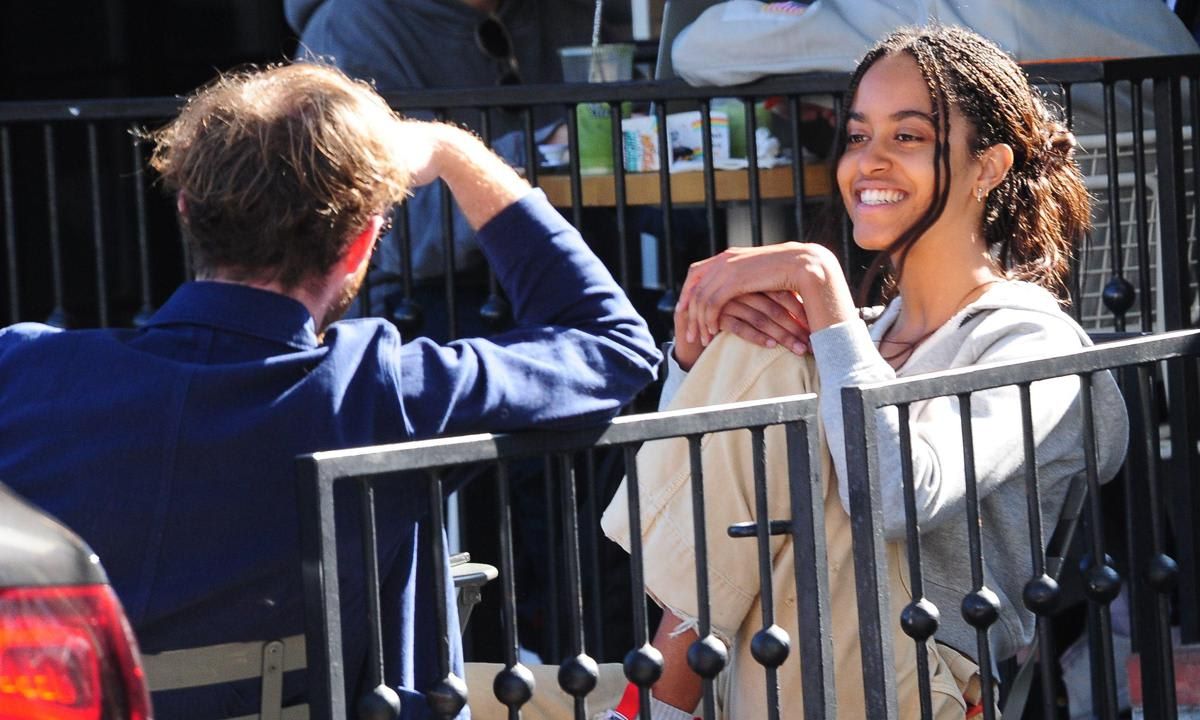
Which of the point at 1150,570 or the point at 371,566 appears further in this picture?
the point at 1150,570

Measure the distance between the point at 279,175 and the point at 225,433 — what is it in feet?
0.99

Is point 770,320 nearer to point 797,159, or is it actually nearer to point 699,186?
point 797,159

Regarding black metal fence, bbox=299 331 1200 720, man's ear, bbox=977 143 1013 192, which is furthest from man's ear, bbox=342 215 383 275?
man's ear, bbox=977 143 1013 192

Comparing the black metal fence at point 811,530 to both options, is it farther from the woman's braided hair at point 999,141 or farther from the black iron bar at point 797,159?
the black iron bar at point 797,159

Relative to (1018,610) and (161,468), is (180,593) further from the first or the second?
(1018,610)

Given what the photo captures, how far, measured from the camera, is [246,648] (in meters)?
2.04

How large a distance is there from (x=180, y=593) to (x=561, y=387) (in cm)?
51


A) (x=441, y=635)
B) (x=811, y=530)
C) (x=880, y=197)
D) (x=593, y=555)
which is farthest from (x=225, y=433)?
(x=593, y=555)

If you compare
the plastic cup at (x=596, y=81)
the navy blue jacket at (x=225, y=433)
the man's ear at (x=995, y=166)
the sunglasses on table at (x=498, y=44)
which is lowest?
the navy blue jacket at (x=225, y=433)

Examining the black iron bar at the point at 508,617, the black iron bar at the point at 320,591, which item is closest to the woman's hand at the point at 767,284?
the black iron bar at the point at 508,617

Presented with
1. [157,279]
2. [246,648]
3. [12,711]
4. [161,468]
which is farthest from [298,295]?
[157,279]

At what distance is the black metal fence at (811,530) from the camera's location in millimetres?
1962

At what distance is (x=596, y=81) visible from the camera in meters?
4.36

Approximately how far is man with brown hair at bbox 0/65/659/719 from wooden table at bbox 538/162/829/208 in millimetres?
2083
